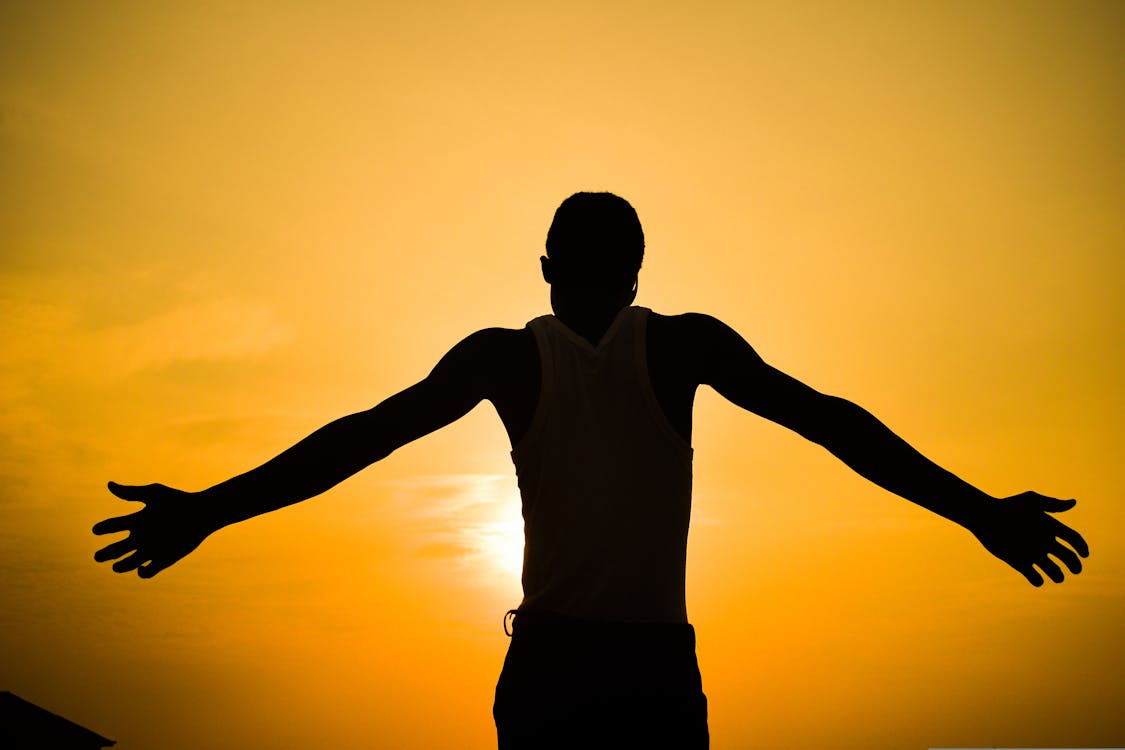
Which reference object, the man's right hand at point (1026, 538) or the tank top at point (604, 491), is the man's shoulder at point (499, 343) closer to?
the tank top at point (604, 491)

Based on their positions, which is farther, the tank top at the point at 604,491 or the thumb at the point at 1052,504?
the thumb at the point at 1052,504

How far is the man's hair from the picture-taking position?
3557mm

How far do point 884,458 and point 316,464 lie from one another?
2.25m

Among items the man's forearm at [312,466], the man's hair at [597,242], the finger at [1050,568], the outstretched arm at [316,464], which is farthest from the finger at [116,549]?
the finger at [1050,568]

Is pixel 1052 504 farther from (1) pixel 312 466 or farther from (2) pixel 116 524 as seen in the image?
(2) pixel 116 524

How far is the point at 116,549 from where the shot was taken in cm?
378

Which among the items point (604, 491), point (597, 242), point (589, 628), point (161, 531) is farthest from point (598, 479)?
point (161, 531)

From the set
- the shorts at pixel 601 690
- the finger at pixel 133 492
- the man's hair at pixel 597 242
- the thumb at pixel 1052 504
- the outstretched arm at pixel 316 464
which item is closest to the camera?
the shorts at pixel 601 690

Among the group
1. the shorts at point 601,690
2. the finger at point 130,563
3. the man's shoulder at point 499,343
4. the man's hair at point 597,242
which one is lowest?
the shorts at point 601,690

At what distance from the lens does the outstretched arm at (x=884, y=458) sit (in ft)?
12.1

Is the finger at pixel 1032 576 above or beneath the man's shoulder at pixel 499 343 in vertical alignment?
beneath

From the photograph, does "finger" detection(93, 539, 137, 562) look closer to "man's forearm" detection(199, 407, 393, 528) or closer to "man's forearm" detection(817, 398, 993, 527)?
"man's forearm" detection(199, 407, 393, 528)

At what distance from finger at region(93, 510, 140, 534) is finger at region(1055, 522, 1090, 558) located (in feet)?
12.5

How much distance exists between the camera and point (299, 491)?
3.74 m
